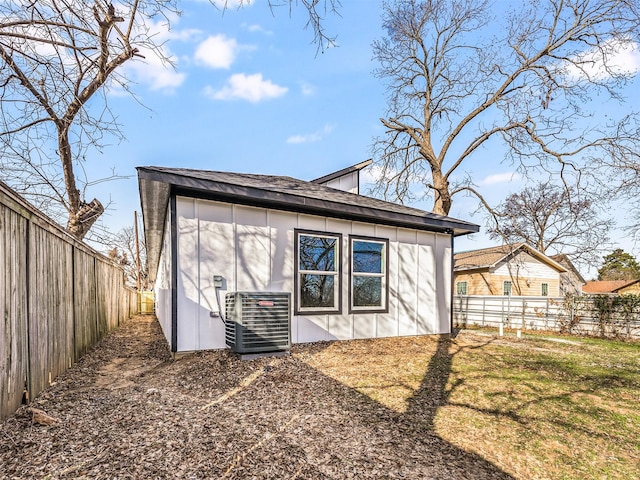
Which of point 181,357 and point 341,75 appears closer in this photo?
point 181,357

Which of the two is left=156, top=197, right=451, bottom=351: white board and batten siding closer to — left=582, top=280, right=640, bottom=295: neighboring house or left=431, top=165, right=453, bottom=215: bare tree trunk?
left=431, top=165, right=453, bottom=215: bare tree trunk

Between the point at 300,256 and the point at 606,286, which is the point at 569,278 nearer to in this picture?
the point at 606,286

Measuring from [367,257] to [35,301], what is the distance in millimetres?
5205

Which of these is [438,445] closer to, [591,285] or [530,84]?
[530,84]

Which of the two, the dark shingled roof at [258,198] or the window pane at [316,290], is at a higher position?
the dark shingled roof at [258,198]

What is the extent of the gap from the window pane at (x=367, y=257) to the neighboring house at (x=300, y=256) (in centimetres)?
2

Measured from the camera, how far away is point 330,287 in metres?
6.56

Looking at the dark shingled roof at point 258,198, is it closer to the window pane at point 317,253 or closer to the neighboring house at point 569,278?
the window pane at point 317,253

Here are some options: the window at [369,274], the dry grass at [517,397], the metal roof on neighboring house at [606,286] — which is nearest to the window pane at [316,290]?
the window at [369,274]

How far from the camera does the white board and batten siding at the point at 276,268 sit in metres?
5.29

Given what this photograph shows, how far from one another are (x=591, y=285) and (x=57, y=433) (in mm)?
42278

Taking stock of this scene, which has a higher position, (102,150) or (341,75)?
(341,75)

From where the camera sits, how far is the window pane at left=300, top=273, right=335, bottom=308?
6.30 m

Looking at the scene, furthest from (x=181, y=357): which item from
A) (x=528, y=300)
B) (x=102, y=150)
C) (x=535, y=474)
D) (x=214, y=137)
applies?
(x=528, y=300)
